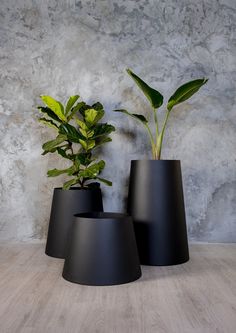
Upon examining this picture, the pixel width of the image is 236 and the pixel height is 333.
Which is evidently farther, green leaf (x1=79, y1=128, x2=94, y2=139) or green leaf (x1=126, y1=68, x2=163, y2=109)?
green leaf (x1=79, y1=128, x2=94, y2=139)

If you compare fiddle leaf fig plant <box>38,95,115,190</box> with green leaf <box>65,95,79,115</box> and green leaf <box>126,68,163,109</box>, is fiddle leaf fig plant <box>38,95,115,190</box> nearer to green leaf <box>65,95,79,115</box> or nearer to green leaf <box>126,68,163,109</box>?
green leaf <box>65,95,79,115</box>

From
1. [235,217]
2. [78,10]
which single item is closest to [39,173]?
[78,10]

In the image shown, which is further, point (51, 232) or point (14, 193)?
point (14, 193)

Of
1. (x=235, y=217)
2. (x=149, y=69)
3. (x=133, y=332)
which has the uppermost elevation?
(x=149, y=69)

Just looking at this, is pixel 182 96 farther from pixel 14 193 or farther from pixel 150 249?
pixel 14 193

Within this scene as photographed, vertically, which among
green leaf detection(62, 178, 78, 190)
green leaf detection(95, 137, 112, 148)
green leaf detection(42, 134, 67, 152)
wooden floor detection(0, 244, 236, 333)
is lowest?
wooden floor detection(0, 244, 236, 333)

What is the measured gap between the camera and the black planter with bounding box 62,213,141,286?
1.32m

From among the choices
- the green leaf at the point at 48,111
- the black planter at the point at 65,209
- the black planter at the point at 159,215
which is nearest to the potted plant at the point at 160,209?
the black planter at the point at 159,215

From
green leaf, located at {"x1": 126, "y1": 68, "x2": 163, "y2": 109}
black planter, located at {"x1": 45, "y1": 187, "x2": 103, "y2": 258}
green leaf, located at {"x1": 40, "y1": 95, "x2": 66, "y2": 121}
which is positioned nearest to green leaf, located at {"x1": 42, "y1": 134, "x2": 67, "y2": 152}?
green leaf, located at {"x1": 40, "y1": 95, "x2": 66, "y2": 121}

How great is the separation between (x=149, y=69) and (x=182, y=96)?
0.50m

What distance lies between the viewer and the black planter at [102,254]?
132 cm

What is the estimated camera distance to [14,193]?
6.68 feet

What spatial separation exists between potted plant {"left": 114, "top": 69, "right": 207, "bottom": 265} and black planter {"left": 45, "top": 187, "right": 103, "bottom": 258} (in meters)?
0.21

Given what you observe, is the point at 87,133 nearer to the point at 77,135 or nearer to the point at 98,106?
the point at 77,135
